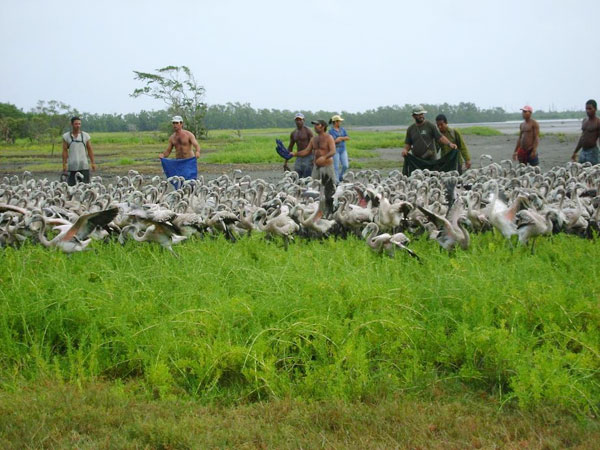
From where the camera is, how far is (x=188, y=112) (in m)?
45.9

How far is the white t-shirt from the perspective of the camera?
12.1m

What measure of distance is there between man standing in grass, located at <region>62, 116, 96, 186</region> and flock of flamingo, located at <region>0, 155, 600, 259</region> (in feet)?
5.27

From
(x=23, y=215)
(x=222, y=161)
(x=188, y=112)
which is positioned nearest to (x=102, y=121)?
(x=188, y=112)

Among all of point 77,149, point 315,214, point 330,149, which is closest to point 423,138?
point 330,149

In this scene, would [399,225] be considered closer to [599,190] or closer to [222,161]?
[599,190]

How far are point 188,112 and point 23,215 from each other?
38.8m

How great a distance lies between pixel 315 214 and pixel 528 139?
618cm

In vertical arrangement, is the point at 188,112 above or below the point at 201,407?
above

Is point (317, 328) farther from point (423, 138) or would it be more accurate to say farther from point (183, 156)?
point (183, 156)

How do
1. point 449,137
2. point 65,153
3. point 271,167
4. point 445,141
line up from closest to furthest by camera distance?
point 445,141 < point 65,153 < point 449,137 < point 271,167

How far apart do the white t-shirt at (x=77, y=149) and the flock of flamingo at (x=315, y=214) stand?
1.62 metres

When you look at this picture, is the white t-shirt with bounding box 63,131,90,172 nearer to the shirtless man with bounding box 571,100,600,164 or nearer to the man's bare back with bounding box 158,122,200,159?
the man's bare back with bounding box 158,122,200,159

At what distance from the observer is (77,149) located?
1227cm

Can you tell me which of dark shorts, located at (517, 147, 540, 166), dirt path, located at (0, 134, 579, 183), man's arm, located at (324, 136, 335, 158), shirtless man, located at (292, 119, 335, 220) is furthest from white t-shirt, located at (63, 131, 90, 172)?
dark shorts, located at (517, 147, 540, 166)
